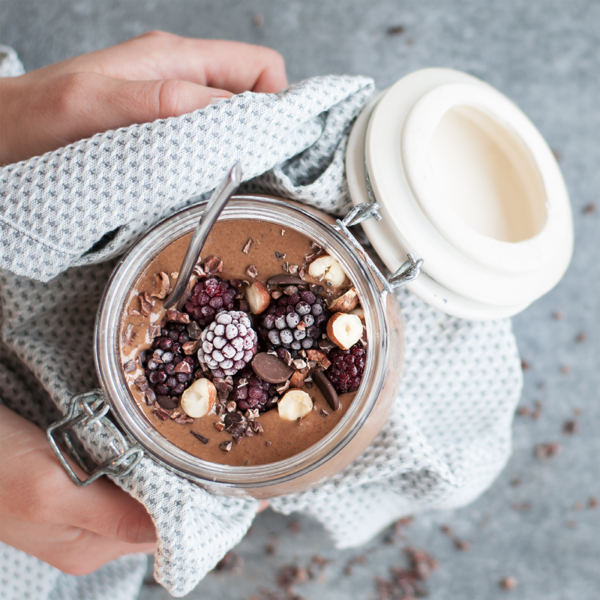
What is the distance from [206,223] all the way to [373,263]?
209mm

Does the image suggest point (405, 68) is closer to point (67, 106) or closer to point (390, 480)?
point (67, 106)

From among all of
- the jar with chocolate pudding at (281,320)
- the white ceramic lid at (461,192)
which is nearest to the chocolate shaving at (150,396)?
the jar with chocolate pudding at (281,320)

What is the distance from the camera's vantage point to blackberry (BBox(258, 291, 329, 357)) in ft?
1.83

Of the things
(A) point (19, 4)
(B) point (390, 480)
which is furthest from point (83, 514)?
(A) point (19, 4)

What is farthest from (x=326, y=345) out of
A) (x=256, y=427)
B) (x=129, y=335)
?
(x=129, y=335)

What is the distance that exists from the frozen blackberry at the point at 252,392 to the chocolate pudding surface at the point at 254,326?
1cm

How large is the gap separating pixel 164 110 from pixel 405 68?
0.60 meters

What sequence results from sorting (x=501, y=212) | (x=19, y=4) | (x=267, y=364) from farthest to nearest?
(x=19, y=4) < (x=501, y=212) < (x=267, y=364)

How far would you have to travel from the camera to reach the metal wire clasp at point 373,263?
22.8 inches

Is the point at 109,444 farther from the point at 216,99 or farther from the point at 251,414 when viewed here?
the point at 216,99

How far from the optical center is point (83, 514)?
2.09 feet

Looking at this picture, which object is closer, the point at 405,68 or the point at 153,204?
the point at 153,204

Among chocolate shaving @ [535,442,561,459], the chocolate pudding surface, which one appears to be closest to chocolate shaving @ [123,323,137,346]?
the chocolate pudding surface

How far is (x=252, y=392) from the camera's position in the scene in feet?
1.83
